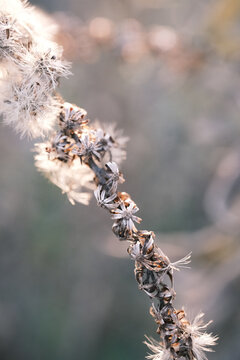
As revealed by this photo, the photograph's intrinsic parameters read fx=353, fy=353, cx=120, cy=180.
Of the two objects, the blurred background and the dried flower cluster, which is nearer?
the dried flower cluster

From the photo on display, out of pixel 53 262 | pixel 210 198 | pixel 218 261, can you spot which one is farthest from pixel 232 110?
pixel 53 262

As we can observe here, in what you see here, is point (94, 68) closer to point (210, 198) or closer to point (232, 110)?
point (232, 110)

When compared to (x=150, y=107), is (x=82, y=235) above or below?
below

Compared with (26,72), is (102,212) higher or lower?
higher

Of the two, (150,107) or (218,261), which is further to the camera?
(150,107)

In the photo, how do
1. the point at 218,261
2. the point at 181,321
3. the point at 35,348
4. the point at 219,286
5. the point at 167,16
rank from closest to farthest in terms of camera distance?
the point at 181,321 → the point at 219,286 → the point at 218,261 → the point at 35,348 → the point at 167,16

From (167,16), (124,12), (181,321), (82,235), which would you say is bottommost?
(181,321)

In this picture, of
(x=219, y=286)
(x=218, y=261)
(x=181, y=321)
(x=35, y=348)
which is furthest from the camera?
(x=35, y=348)

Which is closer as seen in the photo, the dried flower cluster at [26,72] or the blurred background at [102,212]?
→ the dried flower cluster at [26,72]

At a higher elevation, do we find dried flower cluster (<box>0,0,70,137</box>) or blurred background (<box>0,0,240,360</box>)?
blurred background (<box>0,0,240,360</box>)

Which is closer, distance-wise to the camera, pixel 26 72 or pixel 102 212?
pixel 26 72

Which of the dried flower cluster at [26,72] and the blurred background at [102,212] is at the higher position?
the blurred background at [102,212]
